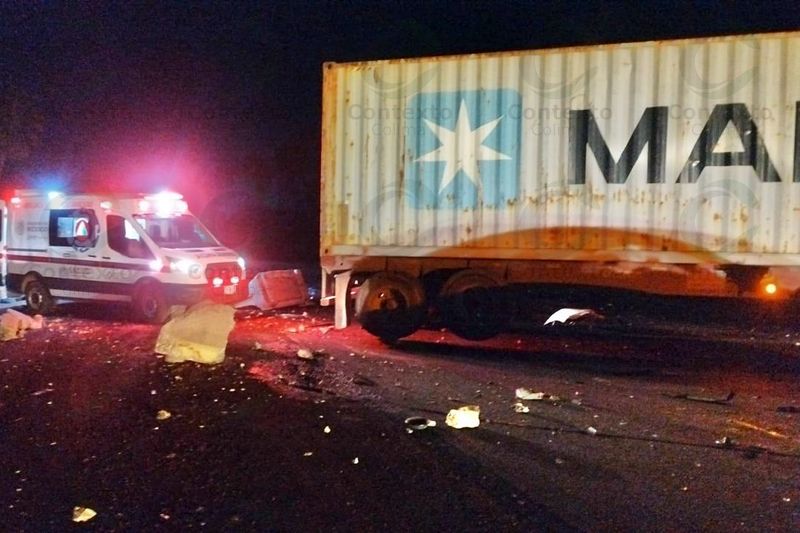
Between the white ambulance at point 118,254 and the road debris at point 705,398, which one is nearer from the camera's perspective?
the road debris at point 705,398

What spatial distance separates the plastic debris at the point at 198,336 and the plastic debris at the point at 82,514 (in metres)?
3.87

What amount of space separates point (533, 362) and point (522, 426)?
267 cm

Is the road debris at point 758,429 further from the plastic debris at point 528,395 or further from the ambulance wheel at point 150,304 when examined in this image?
the ambulance wheel at point 150,304

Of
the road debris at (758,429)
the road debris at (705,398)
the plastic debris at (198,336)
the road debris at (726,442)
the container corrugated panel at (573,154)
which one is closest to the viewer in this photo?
the road debris at (726,442)

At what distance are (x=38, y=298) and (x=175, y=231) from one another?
267 centimetres

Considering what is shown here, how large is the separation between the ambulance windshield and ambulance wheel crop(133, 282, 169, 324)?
68 cm

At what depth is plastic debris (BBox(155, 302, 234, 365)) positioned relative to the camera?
27.3ft

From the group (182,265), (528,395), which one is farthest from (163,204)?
(528,395)

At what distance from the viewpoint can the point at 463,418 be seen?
6.06m

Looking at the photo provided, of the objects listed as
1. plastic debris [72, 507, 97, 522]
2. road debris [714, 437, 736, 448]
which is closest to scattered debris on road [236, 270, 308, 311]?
plastic debris [72, 507, 97, 522]

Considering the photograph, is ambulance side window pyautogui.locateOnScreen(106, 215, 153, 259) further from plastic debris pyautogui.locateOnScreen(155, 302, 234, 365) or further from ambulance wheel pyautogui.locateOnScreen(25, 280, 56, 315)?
plastic debris pyautogui.locateOnScreen(155, 302, 234, 365)

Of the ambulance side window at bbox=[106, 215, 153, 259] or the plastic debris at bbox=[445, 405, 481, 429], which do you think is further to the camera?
the ambulance side window at bbox=[106, 215, 153, 259]

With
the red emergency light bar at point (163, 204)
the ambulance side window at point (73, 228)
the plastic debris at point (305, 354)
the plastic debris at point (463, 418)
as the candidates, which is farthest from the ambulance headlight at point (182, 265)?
the plastic debris at point (463, 418)

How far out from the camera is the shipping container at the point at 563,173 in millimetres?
8062
